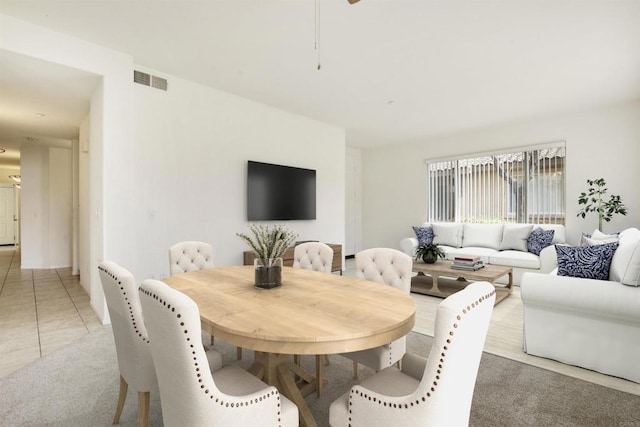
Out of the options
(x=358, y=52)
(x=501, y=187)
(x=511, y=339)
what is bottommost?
(x=511, y=339)

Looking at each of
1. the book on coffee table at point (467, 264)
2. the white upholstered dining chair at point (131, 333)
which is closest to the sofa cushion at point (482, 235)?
the book on coffee table at point (467, 264)

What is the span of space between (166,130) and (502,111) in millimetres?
5052

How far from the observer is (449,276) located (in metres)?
4.10

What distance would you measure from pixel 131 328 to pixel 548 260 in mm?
5102

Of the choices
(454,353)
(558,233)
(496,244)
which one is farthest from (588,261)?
(496,244)

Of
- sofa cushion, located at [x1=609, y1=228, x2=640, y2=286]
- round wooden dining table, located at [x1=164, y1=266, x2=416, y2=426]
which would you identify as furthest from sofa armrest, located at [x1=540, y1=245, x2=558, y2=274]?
round wooden dining table, located at [x1=164, y1=266, x2=416, y2=426]

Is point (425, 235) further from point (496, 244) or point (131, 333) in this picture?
point (131, 333)

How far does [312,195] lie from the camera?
550cm

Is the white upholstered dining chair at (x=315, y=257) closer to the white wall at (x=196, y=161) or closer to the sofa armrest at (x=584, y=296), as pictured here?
the sofa armrest at (x=584, y=296)

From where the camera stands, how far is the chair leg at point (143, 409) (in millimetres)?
1465

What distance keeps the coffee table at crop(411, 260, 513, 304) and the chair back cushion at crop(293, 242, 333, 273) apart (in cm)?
204

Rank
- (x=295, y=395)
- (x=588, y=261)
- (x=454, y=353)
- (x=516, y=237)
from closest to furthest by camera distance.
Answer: (x=454, y=353) < (x=295, y=395) < (x=588, y=261) < (x=516, y=237)

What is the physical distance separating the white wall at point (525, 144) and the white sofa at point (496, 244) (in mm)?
774

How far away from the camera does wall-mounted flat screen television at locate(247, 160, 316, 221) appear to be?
4.62 meters
